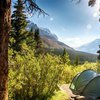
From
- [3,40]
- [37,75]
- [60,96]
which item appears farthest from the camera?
[60,96]

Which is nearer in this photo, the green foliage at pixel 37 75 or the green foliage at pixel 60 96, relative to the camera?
the green foliage at pixel 37 75

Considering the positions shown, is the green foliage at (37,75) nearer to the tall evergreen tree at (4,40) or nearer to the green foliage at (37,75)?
the green foliage at (37,75)

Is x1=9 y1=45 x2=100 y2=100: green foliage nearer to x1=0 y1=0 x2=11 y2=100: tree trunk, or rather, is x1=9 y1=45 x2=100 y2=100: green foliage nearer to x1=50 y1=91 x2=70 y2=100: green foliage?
x1=50 y1=91 x2=70 y2=100: green foliage

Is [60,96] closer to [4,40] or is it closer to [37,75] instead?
[37,75]

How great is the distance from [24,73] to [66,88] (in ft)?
15.9

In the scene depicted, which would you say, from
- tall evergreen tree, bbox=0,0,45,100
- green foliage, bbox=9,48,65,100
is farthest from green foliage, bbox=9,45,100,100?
tall evergreen tree, bbox=0,0,45,100

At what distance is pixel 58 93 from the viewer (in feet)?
60.1

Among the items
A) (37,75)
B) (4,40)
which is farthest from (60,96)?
(4,40)

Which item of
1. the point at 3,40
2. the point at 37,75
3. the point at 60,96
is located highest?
the point at 3,40

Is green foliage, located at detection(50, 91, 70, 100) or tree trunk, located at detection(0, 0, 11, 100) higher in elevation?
tree trunk, located at detection(0, 0, 11, 100)

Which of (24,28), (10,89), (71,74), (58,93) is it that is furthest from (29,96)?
Result: (24,28)

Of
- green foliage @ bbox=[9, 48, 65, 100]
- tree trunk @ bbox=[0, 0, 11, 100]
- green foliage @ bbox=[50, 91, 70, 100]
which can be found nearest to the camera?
tree trunk @ bbox=[0, 0, 11, 100]

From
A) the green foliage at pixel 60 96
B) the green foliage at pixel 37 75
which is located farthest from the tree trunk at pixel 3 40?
the green foliage at pixel 60 96

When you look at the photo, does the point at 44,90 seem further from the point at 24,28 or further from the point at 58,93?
the point at 24,28
